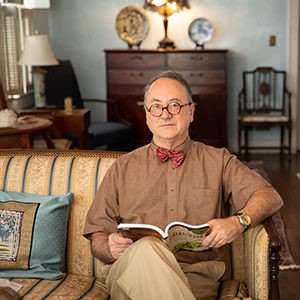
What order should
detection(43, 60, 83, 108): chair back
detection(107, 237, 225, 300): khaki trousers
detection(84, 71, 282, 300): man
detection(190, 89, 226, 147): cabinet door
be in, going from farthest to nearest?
1. detection(190, 89, 226, 147): cabinet door
2. detection(43, 60, 83, 108): chair back
3. detection(84, 71, 282, 300): man
4. detection(107, 237, 225, 300): khaki trousers

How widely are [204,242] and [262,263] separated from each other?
0.25 meters

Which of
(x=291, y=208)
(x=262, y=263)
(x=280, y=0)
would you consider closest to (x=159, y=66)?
(x=280, y=0)

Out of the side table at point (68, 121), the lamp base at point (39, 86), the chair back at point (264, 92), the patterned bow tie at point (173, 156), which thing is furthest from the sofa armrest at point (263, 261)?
the chair back at point (264, 92)

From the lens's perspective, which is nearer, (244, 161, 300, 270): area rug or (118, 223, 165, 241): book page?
(118, 223, 165, 241): book page

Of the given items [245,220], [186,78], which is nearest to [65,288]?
[245,220]

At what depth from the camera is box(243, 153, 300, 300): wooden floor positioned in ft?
12.5

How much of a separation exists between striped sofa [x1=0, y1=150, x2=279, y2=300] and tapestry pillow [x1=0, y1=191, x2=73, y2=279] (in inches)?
2.1

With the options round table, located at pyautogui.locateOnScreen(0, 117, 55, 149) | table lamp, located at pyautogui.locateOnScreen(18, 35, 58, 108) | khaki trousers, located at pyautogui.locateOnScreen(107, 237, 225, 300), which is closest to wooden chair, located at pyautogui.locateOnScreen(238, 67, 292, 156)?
table lamp, located at pyautogui.locateOnScreen(18, 35, 58, 108)

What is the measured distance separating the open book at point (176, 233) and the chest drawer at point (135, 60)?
5190 millimetres

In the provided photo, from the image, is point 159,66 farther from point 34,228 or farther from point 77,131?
point 34,228

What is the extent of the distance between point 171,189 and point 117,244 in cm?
31

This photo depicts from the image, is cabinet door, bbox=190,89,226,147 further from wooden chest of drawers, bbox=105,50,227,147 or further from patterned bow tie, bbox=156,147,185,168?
patterned bow tie, bbox=156,147,185,168

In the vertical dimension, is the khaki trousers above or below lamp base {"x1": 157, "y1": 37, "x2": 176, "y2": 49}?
below

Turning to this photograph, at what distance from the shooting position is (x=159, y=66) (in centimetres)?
731
